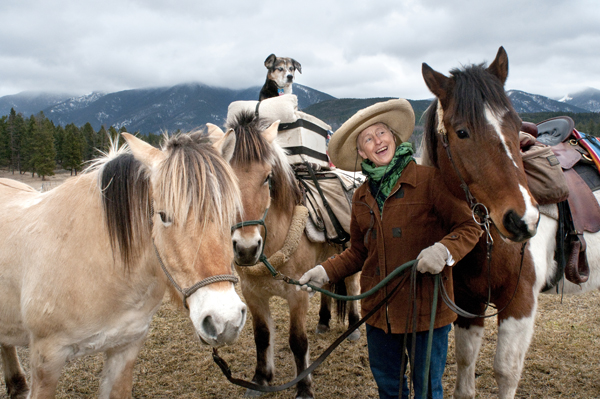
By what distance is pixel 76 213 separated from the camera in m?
2.08

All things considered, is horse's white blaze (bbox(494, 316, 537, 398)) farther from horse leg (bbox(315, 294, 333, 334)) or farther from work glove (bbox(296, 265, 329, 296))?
horse leg (bbox(315, 294, 333, 334))

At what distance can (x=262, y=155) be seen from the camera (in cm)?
263

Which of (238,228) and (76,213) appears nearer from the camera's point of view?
(76,213)

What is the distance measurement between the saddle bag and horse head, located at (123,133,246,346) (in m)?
1.98

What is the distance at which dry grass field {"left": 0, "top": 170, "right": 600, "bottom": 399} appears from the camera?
339 centimetres

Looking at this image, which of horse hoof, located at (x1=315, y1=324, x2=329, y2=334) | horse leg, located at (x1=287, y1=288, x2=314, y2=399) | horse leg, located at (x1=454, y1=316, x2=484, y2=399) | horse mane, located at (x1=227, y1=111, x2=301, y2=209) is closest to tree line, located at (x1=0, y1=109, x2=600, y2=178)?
horse hoof, located at (x1=315, y1=324, x2=329, y2=334)

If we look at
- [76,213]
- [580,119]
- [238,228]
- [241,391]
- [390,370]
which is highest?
[580,119]

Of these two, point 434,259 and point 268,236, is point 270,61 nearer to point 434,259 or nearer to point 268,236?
point 268,236

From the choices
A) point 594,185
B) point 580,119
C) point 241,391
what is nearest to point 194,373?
point 241,391

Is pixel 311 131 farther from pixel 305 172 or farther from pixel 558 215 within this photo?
pixel 558 215

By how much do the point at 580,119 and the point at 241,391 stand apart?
326 ft

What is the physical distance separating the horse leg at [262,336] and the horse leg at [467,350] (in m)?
1.68

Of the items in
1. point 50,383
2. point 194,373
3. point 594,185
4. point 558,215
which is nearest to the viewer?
point 50,383

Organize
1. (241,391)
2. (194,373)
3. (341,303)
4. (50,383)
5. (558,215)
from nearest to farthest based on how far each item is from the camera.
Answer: (50,383)
(558,215)
(241,391)
(194,373)
(341,303)
